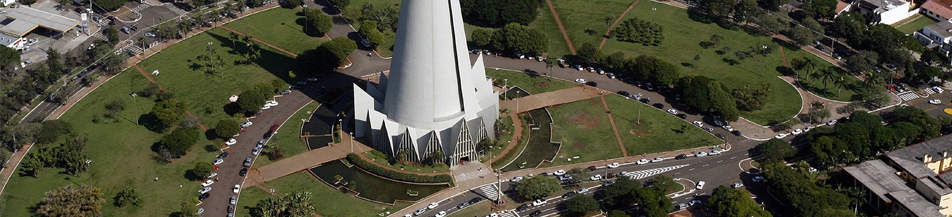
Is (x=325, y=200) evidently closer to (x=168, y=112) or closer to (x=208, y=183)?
(x=208, y=183)

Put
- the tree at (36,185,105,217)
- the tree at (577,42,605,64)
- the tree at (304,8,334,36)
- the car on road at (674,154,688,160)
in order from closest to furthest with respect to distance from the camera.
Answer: the tree at (36,185,105,217), the car on road at (674,154,688,160), the tree at (577,42,605,64), the tree at (304,8,334,36)

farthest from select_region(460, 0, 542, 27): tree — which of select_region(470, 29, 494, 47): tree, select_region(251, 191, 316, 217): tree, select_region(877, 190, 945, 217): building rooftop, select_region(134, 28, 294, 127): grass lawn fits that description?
select_region(877, 190, 945, 217): building rooftop

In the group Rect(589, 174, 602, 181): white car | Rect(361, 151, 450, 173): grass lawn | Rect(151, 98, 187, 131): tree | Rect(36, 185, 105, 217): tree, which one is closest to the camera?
Rect(36, 185, 105, 217): tree

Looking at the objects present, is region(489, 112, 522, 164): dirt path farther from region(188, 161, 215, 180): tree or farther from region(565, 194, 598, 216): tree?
region(188, 161, 215, 180): tree

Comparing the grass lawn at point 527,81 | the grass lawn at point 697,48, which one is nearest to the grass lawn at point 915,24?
the grass lawn at point 697,48

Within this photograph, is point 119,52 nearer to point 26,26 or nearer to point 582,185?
point 26,26

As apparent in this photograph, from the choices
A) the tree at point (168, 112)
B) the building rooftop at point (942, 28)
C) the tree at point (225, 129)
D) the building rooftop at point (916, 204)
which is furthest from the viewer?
the building rooftop at point (942, 28)

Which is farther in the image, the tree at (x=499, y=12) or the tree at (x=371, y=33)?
the tree at (x=499, y=12)

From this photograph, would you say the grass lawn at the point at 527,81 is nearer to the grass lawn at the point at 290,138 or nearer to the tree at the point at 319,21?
the grass lawn at the point at 290,138
